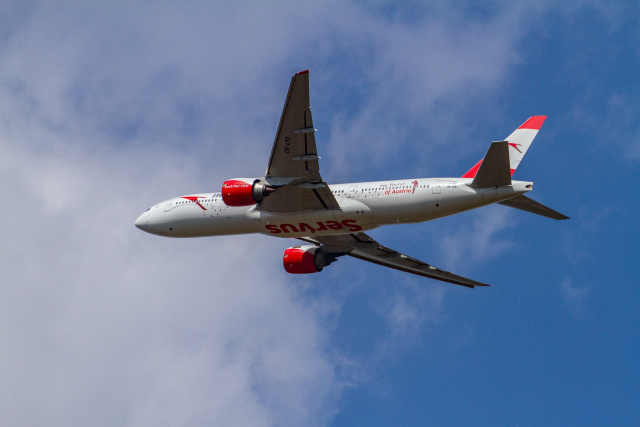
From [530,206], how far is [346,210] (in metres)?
8.28

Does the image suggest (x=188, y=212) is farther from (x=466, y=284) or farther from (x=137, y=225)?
(x=466, y=284)

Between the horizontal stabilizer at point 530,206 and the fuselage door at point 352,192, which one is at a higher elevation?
the fuselage door at point 352,192

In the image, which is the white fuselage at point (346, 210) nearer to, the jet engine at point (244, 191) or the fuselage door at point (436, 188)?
the fuselage door at point (436, 188)

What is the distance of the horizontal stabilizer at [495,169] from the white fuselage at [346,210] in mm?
318

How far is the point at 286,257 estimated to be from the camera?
4928cm

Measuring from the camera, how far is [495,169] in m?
38.4

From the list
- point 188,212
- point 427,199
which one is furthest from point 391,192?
point 188,212

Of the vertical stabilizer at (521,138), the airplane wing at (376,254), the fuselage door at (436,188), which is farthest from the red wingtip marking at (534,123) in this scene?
the airplane wing at (376,254)

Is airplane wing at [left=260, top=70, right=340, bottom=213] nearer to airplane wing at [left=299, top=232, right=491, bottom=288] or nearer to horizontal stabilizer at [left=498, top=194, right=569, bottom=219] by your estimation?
airplane wing at [left=299, top=232, right=491, bottom=288]

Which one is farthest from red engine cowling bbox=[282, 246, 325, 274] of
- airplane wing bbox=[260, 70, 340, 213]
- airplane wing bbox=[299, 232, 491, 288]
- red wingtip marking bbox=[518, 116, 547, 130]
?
red wingtip marking bbox=[518, 116, 547, 130]

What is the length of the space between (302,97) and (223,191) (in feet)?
24.6

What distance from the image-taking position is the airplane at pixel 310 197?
38.4m

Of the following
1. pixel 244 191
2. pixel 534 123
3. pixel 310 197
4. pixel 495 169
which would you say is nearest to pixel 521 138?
pixel 534 123

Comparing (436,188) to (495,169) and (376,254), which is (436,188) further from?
(376,254)
